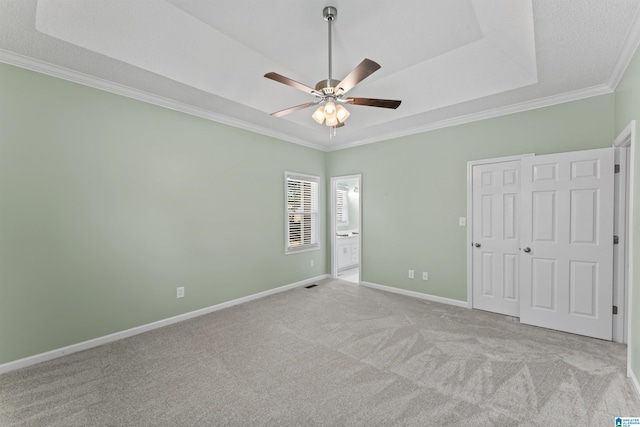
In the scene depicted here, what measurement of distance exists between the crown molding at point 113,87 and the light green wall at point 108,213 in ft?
0.21

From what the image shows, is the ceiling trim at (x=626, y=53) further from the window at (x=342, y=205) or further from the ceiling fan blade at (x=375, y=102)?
the window at (x=342, y=205)

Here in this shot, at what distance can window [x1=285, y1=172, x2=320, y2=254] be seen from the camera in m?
4.91

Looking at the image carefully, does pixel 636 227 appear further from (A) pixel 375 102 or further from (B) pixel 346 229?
(B) pixel 346 229

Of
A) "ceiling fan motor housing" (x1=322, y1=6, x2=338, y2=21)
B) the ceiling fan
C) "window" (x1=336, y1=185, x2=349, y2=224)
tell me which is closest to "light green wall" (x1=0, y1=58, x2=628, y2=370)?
"window" (x1=336, y1=185, x2=349, y2=224)

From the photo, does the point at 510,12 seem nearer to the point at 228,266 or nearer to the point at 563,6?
the point at 563,6

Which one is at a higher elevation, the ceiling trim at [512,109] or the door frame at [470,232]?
the ceiling trim at [512,109]

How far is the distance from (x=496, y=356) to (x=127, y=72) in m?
4.56

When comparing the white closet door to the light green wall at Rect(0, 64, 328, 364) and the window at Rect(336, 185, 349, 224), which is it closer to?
the light green wall at Rect(0, 64, 328, 364)

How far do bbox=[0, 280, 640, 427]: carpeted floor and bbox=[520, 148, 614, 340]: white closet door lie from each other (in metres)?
0.25

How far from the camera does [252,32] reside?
8.89 feet

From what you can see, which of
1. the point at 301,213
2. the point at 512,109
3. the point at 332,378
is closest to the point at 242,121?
the point at 301,213

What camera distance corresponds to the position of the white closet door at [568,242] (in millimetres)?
2900

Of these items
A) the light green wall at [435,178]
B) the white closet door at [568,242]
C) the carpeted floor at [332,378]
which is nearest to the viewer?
the carpeted floor at [332,378]

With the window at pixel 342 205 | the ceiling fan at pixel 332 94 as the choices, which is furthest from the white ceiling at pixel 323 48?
the window at pixel 342 205
